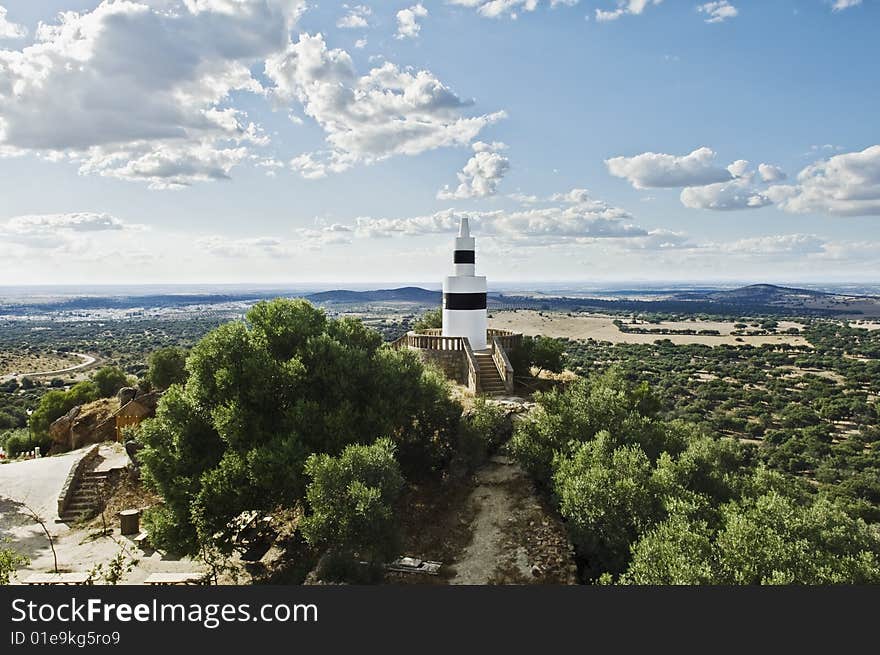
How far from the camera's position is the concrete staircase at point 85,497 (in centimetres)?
2772

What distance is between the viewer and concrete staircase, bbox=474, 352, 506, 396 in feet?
104

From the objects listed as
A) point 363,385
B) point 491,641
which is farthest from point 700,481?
point 363,385

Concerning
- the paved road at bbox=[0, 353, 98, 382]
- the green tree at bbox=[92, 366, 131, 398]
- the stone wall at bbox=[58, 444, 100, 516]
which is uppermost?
the green tree at bbox=[92, 366, 131, 398]

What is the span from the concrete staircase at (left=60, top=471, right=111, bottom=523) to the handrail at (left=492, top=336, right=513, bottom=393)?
71.4 ft

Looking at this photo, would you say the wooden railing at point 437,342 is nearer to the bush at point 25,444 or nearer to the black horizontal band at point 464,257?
the black horizontal band at point 464,257

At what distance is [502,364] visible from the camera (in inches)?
1289

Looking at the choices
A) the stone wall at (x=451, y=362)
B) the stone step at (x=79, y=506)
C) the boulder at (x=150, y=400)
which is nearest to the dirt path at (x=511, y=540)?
the stone wall at (x=451, y=362)

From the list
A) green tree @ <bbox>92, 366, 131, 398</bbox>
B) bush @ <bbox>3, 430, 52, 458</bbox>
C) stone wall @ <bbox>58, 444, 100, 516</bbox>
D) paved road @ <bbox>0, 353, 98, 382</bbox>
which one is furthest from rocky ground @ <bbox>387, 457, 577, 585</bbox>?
paved road @ <bbox>0, 353, 98, 382</bbox>

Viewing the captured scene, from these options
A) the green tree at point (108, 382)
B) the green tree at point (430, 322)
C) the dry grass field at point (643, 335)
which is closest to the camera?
the green tree at point (430, 322)

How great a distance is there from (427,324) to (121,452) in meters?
21.4

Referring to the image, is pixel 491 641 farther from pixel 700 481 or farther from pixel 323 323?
pixel 323 323

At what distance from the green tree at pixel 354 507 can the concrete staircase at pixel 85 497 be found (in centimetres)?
1755

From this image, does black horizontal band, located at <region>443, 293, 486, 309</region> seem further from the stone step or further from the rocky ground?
the stone step

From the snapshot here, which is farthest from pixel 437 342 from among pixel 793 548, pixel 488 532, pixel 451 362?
pixel 793 548
